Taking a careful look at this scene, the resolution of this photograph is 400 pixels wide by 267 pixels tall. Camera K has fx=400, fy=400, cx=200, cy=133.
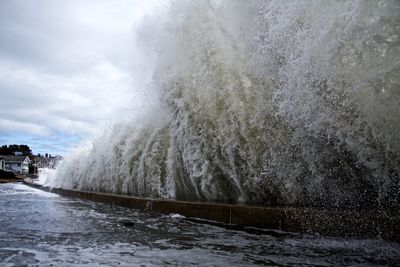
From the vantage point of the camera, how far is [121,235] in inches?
144

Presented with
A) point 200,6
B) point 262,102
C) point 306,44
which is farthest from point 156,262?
point 200,6

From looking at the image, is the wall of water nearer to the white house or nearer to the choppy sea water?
the choppy sea water

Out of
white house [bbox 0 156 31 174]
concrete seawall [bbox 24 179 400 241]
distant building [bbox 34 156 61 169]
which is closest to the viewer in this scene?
concrete seawall [bbox 24 179 400 241]

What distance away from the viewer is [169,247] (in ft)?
10.2

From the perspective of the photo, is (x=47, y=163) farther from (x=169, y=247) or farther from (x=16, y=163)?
(x=169, y=247)

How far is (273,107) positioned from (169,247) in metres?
2.69

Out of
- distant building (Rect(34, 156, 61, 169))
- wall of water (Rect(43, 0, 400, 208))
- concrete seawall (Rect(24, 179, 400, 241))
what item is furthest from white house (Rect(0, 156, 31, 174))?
concrete seawall (Rect(24, 179, 400, 241))

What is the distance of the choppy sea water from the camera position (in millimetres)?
2637

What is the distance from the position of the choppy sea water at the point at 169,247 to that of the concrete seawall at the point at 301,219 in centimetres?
13

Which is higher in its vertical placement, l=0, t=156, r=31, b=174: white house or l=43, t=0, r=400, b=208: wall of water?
l=0, t=156, r=31, b=174: white house

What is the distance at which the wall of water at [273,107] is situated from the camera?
3.80 meters

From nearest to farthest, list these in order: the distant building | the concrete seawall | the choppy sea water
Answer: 1. the choppy sea water
2. the concrete seawall
3. the distant building

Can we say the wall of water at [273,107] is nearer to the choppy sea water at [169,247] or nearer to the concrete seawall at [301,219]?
the concrete seawall at [301,219]

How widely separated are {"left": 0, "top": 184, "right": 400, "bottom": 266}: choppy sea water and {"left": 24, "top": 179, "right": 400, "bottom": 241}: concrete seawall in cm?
13
